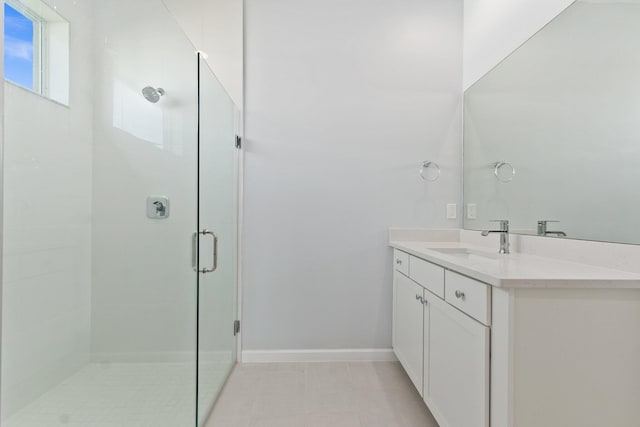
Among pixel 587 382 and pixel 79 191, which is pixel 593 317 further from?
pixel 79 191

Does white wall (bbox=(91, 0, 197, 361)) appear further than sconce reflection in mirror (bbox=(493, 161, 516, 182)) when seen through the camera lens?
No

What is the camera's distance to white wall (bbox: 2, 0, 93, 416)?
806 millimetres

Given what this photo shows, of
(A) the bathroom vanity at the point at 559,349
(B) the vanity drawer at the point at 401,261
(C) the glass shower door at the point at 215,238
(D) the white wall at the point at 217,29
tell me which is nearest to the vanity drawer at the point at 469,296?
(A) the bathroom vanity at the point at 559,349

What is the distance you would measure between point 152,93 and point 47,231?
2.22ft

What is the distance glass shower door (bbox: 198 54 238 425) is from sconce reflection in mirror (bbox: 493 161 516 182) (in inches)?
67.8

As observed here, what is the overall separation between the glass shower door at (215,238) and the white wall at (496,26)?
1.73m

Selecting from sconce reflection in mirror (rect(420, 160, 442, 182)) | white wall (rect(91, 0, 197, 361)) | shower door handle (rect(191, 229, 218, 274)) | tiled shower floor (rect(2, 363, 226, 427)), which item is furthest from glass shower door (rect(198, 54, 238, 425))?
sconce reflection in mirror (rect(420, 160, 442, 182))

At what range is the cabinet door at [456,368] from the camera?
1065mm

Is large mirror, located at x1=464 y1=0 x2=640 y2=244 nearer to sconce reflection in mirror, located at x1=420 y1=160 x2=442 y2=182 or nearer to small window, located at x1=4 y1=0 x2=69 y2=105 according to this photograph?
sconce reflection in mirror, located at x1=420 y1=160 x2=442 y2=182

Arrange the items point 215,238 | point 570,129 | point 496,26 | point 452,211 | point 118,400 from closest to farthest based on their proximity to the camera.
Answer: point 118,400 → point 570,129 → point 215,238 → point 496,26 → point 452,211

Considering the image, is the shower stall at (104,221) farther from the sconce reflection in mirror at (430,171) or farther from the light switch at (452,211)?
the light switch at (452,211)

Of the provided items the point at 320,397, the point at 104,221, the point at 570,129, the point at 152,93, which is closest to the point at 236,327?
the point at 320,397

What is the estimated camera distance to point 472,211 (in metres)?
2.20

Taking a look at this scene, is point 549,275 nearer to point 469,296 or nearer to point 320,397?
point 469,296
